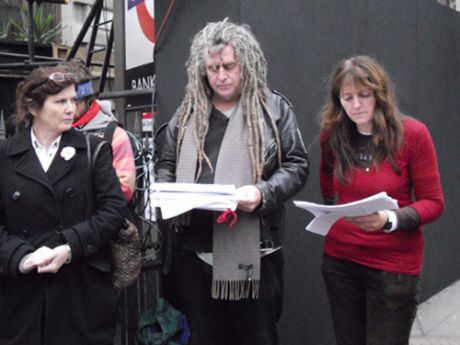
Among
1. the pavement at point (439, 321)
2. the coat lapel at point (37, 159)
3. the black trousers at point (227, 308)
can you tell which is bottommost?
the pavement at point (439, 321)

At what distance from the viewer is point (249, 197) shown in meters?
2.52

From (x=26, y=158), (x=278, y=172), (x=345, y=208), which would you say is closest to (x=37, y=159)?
(x=26, y=158)

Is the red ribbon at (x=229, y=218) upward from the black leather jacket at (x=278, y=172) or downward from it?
downward

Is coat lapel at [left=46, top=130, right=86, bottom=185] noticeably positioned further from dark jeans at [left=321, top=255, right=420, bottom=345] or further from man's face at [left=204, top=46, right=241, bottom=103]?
dark jeans at [left=321, top=255, right=420, bottom=345]

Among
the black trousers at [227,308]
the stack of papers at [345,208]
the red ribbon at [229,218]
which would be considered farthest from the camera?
the black trousers at [227,308]

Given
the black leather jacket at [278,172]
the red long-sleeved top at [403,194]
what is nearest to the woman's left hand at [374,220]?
the red long-sleeved top at [403,194]

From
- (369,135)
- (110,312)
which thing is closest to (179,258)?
(110,312)

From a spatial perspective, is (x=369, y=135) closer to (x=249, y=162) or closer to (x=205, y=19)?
(x=249, y=162)

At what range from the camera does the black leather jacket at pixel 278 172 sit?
2609mm

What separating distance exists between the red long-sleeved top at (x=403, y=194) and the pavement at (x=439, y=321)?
2115 millimetres

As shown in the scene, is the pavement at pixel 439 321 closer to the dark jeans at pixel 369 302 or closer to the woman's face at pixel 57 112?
the dark jeans at pixel 369 302

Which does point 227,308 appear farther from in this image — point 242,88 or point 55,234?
point 242,88

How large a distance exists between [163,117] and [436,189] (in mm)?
2093

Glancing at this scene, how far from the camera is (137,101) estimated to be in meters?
4.87
